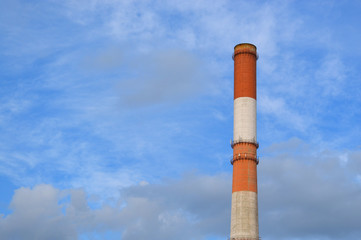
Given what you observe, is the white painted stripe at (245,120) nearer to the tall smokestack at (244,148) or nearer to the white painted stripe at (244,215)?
the tall smokestack at (244,148)

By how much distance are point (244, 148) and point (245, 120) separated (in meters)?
4.47

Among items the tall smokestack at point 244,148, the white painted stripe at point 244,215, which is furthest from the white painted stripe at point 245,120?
the white painted stripe at point 244,215

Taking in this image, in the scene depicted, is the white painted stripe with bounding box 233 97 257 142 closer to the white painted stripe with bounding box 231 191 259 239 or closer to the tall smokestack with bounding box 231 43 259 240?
the tall smokestack with bounding box 231 43 259 240

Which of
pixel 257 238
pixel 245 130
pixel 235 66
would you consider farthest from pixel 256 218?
pixel 235 66

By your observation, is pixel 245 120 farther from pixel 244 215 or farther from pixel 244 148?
pixel 244 215

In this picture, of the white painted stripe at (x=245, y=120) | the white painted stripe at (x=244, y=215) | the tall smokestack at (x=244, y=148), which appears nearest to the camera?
the white painted stripe at (x=244, y=215)

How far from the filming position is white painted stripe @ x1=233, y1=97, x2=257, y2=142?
79125 millimetres

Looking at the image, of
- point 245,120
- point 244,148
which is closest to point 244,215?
point 244,148

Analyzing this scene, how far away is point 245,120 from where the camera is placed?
79.6m

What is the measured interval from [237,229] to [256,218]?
3.42 metres

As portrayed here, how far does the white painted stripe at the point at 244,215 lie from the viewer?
244 ft

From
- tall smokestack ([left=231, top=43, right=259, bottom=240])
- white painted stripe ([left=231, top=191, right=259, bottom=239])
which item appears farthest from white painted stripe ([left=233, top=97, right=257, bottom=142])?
white painted stripe ([left=231, top=191, right=259, bottom=239])

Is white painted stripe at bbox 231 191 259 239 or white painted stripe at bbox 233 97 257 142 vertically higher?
white painted stripe at bbox 233 97 257 142

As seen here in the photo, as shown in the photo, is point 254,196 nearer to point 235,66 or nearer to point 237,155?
point 237,155
